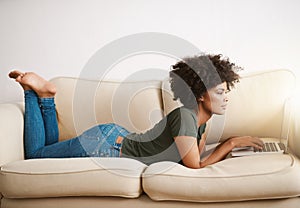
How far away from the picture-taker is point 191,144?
73.1 inches

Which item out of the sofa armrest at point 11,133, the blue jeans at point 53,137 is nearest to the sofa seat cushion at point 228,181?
the blue jeans at point 53,137

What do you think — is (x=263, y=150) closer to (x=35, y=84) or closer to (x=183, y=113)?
(x=183, y=113)

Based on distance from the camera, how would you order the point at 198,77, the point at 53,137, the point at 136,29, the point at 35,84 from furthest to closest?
1. the point at 136,29
2. the point at 53,137
3. the point at 35,84
4. the point at 198,77

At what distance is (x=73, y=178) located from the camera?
1778mm

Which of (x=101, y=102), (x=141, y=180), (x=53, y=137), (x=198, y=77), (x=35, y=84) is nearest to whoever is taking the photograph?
(x=141, y=180)

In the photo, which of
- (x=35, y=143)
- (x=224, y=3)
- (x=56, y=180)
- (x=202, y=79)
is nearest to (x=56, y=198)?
(x=56, y=180)

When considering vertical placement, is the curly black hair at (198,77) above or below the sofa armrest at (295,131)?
above

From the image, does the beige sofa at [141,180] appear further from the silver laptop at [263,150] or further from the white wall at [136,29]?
the white wall at [136,29]

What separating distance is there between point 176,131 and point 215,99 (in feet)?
0.84

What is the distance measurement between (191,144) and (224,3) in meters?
1.16

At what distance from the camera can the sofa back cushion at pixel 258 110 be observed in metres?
2.31

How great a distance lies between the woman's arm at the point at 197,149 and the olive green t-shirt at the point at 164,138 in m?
0.03

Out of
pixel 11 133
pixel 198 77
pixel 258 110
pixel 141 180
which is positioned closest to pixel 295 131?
pixel 258 110

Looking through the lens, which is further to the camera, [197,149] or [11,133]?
[11,133]
